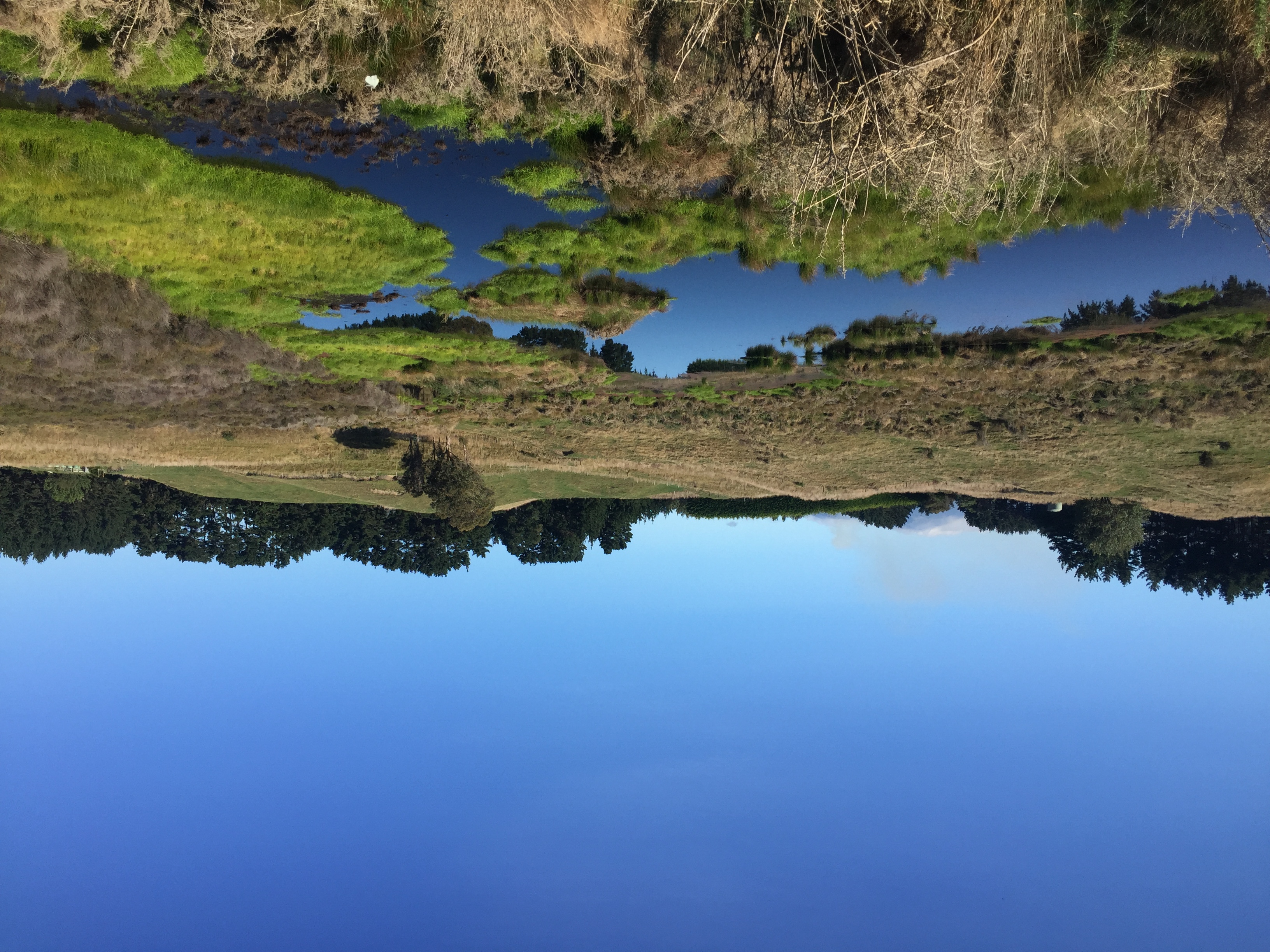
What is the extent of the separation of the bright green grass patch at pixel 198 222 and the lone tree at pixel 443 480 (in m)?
5.27

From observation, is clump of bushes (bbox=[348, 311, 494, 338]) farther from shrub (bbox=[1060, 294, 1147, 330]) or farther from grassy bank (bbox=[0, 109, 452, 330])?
shrub (bbox=[1060, 294, 1147, 330])

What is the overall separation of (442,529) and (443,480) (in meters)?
6.01

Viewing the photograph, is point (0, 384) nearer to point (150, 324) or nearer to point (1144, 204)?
point (150, 324)

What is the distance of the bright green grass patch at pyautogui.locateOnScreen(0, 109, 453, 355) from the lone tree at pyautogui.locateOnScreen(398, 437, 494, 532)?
208 inches

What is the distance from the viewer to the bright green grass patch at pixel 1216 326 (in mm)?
8508

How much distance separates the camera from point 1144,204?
7.04 metres

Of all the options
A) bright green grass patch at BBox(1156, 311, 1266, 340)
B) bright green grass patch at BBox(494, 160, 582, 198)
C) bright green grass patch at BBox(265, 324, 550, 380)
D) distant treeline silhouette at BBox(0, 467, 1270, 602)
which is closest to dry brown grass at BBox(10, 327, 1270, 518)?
bright green grass patch at BBox(1156, 311, 1266, 340)

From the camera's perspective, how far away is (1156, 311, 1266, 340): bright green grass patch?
8508mm

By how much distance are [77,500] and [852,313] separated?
884 inches

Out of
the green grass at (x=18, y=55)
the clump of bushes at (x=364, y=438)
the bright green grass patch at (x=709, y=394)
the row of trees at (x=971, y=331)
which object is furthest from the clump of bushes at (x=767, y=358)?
the green grass at (x=18, y=55)

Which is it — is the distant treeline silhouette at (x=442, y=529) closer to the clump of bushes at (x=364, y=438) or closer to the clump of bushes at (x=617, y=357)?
the clump of bushes at (x=364, y=438)

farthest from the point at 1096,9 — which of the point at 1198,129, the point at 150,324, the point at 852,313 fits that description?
the point at 150,324

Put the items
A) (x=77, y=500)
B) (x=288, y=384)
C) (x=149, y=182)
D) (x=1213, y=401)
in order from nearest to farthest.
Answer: (x=149, y=182) → (x=1213, y=401) → (x=288, y=384) → (x=77, y=500)

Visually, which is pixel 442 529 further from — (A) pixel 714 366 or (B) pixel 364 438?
(A) pixel 714 366
